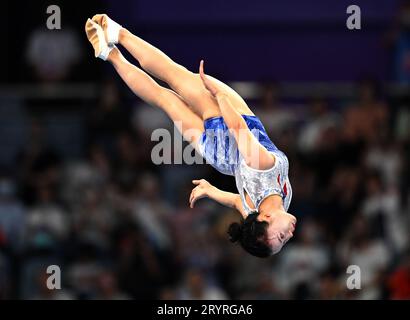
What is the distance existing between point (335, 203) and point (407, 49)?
2.63 m

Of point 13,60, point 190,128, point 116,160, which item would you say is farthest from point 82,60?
point 190,128

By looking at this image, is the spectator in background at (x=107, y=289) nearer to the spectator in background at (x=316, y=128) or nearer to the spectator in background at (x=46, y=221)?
the spectator in background at (x=46, y=221)

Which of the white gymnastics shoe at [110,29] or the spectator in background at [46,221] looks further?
the spectator in background at [46,221]

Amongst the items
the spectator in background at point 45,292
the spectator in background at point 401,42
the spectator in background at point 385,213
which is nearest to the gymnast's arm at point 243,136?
the spectator in background at point 45,292

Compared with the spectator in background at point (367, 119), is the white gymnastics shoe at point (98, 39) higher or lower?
lower

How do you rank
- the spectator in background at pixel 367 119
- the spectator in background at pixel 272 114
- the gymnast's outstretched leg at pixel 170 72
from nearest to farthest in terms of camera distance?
the gymnast's outstretched leg at pixel 170 72, the spectator in background at pixel 367 119, the spectator in background at pixel 272 114

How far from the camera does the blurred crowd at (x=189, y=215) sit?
37.3 ft

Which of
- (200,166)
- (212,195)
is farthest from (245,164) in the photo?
(200,166)

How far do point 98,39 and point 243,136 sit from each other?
1534 mm

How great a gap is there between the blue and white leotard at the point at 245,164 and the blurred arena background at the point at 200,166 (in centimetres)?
291

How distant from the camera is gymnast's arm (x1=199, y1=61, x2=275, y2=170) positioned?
7.88 m

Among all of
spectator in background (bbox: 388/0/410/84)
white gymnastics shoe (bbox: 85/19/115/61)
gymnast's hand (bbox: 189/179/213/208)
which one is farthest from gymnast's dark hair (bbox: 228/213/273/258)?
spectator in background (bbox: 388/0/410/84)

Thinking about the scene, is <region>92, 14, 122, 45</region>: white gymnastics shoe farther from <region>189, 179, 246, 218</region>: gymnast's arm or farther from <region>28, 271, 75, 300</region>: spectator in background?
<region>28, 271, 75, 300</region>: spectator in background

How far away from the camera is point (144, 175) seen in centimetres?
1220
